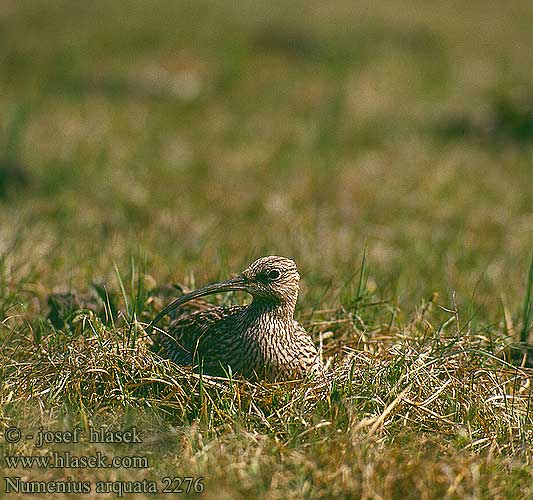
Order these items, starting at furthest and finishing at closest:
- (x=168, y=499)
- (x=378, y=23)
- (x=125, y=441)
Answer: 1. (x=378, y=23)
2. (x=125, y=441)
3. (x=168, y=499)

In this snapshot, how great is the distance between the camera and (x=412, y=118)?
392 inches

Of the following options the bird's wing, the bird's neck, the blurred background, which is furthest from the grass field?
the bird's neck

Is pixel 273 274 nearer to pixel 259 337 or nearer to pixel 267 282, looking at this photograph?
pixel 267 282

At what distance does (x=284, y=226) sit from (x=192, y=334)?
295 centimetres

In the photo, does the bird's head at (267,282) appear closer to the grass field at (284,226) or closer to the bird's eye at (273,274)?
the bird's eye at (273,274)

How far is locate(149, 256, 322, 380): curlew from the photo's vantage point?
3529 millimetres

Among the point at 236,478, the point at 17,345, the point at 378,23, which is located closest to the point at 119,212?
the point at 17,345

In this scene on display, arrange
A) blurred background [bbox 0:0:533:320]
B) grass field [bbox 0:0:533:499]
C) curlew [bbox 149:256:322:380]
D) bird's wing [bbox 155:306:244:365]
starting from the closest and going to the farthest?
grass field [bbox 0:0:533:499]
curlew [bbox 149:256:322:380]
bird's wing [bbox 155:306:244:365]
blurred background [bbox 0:0:533:320]

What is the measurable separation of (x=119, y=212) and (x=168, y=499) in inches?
161

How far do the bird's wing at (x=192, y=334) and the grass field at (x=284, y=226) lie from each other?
15cm

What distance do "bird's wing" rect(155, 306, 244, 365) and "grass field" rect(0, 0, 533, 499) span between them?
15 cm

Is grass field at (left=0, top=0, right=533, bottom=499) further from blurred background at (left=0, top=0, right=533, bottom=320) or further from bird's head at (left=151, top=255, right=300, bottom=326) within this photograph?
bird's head at (left=151, top=255, right=300, bottom=326)

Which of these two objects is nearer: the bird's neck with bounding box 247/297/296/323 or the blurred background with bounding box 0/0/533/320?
the bird's neck with bounding box 247/297/296/323

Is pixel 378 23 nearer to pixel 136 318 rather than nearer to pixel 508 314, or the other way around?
pixel 508 314
